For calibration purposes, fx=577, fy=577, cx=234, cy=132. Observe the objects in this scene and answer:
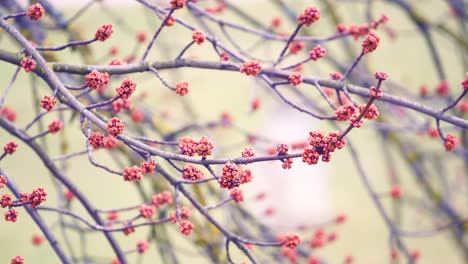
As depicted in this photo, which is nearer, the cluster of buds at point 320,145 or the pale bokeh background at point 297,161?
the cluster of buds at point 320,145

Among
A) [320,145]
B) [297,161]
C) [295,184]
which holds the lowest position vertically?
[320,145]

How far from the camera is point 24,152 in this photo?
Result: 5574 millimetres

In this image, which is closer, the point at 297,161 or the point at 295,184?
the point at 297,161

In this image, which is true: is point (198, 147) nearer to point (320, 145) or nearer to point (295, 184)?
point (320, 145)

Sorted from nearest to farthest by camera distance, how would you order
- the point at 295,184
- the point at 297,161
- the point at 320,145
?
the point at 320,145, the point at 297,161, the point at 295,184

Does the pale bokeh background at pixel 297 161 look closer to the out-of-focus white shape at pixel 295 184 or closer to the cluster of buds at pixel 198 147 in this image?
the out-of-focus white shape at pixel 295 184

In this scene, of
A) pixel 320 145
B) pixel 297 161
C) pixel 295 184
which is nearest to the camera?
pixel 320 145

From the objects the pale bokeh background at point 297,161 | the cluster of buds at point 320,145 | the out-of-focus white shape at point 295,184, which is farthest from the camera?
the out-of-focus white shape at point 295,184

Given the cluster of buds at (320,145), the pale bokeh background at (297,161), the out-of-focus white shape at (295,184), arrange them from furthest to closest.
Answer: the out-of-focus white shape at (295,184) → the pale bokeh background at (297,161) → the cluster of buds at (320,145)

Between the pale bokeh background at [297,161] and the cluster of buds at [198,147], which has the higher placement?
the pale bokeh background at [297,161]

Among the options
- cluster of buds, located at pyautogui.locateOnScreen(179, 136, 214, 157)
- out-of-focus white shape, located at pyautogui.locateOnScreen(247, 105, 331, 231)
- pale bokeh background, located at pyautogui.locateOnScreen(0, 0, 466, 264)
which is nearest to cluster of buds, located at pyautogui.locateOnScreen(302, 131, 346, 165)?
cluster of buds, located at pyautogui.locateOnScreen(179, 136, 214, 157)

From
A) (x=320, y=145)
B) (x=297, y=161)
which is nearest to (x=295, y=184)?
(x=297, y=161)

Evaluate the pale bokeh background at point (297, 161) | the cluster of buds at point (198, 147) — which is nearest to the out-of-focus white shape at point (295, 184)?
the pale bokeh background at point (297, 161)

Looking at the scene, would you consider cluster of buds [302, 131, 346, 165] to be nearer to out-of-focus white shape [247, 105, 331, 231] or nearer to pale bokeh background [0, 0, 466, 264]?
pale bokeh background [0, 0, 466, 264]
